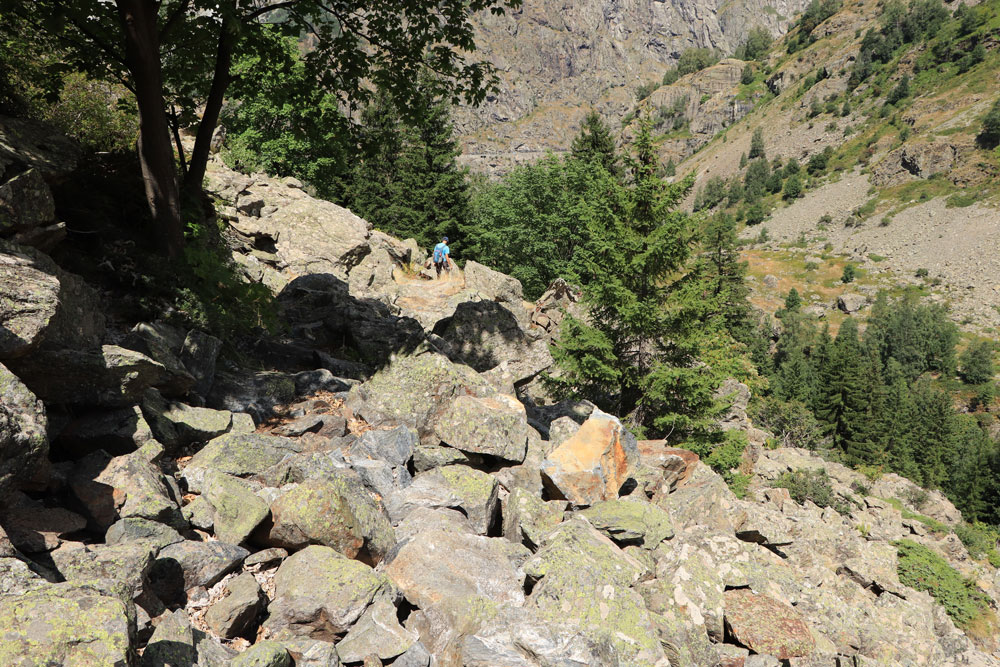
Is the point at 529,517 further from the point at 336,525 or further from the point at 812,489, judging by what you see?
the point at 812,489

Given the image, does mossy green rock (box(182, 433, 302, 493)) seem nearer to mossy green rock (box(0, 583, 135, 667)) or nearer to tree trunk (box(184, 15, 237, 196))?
mossy green rock (box(0, 583, 135, 667))

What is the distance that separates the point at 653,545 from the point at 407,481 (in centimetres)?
313

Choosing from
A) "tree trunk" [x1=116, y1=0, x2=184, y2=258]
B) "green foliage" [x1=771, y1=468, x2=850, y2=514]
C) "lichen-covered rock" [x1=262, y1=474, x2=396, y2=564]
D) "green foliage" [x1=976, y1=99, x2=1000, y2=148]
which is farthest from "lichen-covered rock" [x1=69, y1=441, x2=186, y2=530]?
"green foliage" [x1=976, y1=99, x2=1000, y2=148]

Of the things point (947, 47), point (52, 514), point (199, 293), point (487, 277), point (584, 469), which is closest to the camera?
point (52, 514)

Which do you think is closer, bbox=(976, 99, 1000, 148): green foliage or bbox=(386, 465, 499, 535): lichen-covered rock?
bbox=(386, 465, 499, 535): lichen-covered rock

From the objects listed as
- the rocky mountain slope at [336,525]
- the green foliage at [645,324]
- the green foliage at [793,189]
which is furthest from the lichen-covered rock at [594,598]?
the green foliage at [793,189]

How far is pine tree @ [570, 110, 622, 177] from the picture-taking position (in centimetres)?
3619

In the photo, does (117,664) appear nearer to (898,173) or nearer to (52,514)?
(52,514)

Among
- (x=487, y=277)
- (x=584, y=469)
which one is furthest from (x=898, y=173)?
(x=584, y=469)

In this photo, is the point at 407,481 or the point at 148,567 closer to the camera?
the point at 148,567

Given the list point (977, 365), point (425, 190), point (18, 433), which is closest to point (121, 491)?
point (18, 433)

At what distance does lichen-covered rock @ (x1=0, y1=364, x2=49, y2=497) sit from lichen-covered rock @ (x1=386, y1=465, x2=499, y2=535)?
10.9ft

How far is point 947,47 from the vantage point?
603ft

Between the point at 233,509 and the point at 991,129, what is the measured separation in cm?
20116
